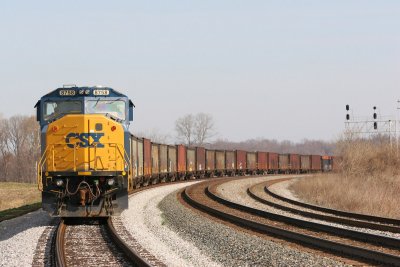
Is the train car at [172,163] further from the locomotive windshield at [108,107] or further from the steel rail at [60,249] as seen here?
the steel rail at [60,249]

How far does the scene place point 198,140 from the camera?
14338 centimetres

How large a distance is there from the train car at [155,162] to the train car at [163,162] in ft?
2.15

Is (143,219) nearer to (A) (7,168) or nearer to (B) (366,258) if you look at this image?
(B) (366,258)

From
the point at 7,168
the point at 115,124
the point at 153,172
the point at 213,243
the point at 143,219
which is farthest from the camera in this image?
the point at 7,168

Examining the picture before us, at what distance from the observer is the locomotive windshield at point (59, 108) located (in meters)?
15.0

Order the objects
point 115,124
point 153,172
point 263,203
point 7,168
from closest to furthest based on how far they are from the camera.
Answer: point 115,124 → point 263,203 → point 153,172 → point 7,168

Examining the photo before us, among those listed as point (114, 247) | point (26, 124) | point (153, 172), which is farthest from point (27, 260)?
point (26, 124)

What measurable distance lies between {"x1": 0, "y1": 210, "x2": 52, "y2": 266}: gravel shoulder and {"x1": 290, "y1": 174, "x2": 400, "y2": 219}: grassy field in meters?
12.0

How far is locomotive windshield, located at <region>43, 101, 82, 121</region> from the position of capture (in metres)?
15.0

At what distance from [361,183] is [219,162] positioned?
21.5 metres

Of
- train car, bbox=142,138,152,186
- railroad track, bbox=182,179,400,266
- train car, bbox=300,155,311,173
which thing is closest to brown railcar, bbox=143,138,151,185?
train car, bbox=142,138,152,186

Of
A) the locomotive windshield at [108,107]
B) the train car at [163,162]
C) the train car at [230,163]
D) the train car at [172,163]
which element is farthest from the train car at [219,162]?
the locomotive windshield at [108,107]

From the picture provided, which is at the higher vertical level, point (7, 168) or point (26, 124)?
point (26, 124)

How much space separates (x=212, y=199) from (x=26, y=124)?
8970 centimetres
